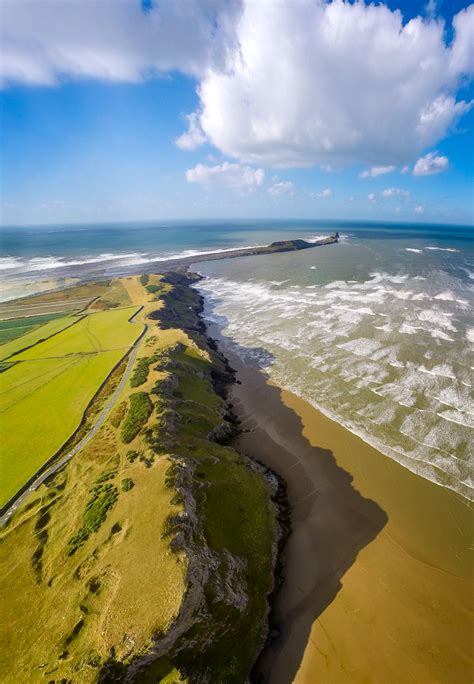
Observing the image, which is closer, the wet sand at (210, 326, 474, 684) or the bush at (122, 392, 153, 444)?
the wet sand at (210, 326, 474, 684)

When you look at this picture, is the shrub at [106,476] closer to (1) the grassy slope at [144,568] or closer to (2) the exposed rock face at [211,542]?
(1) the grassy slope at [144,568]

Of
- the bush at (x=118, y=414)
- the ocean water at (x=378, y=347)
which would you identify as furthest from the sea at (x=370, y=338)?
the bush at (x=118, y=414)

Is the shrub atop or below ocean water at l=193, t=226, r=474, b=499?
atop

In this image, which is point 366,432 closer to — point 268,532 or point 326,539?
point 326,539

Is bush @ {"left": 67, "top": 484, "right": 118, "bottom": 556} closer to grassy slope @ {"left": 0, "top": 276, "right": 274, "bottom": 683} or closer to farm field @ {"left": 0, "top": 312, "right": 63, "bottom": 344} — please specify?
grassy slope @ {"left": 0, "top": 276, "right": 274, "bottom": 683}

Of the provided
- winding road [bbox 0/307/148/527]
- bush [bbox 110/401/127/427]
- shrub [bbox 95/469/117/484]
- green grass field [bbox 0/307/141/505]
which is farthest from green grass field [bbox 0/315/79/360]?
shrub [bbox 95/469/117/484]

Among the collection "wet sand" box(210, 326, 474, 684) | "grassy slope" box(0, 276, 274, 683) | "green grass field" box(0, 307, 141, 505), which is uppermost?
"grassy slope" box(0, 276, 274, 683)
